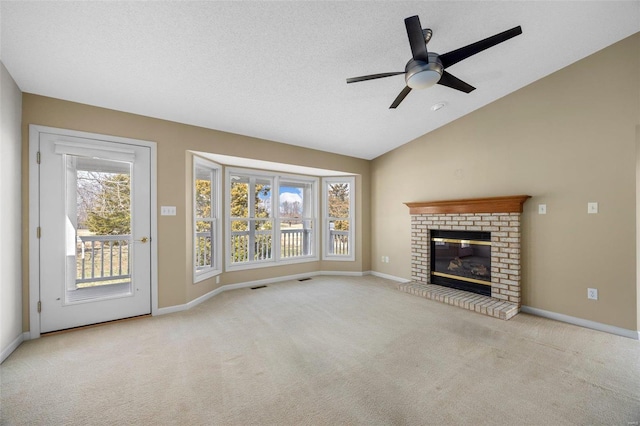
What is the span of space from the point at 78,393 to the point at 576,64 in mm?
5970

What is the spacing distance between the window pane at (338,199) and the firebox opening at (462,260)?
1931 millimetres

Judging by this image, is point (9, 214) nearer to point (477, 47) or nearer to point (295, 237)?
point (295, 237)

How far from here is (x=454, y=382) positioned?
6.42ft

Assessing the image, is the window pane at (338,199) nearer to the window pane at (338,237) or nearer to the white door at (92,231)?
the window pane at (338,237)

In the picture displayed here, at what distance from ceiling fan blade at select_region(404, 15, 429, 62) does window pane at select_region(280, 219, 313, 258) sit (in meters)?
3.88

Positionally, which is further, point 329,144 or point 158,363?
point 329,144

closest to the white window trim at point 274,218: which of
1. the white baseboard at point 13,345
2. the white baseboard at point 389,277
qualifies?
the white baseboard at point 389,277

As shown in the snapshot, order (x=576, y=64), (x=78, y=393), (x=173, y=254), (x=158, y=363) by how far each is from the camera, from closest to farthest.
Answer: (x=78, y=393) < (x=158, y=363) < (x=576, y=64) < (x=173, y=254)

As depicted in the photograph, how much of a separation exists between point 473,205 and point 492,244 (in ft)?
2.07

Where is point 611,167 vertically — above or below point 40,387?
above

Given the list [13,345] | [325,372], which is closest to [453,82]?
[325,372]

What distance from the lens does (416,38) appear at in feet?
6.30

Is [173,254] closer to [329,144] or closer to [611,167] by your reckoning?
[329,144]

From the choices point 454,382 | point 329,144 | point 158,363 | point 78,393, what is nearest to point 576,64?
point 329,144
